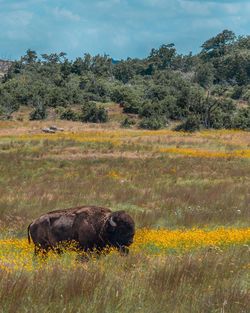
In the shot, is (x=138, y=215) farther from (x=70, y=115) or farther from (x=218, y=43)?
(x=218, y=43)

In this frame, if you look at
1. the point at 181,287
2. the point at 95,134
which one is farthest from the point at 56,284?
the point at 95,134

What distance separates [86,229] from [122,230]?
0.82m

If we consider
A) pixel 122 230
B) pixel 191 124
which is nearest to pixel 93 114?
pixel 191 124

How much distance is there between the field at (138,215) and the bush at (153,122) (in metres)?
11.1

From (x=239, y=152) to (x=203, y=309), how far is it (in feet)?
108

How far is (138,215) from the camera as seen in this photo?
49.1 feet

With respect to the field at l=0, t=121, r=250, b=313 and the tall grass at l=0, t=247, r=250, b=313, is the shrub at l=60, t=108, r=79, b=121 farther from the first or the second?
the tall grass at l=0, t=247, r=250, b=313

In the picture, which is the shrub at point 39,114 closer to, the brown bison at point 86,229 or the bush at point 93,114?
the bush at point 93,114

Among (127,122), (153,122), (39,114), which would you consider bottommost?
(127,122)

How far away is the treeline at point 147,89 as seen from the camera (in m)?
63.6

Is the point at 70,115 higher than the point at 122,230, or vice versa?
the point at 122,230

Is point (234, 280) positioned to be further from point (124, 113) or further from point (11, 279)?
point (124, 113)

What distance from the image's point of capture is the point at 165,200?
18.4 metres

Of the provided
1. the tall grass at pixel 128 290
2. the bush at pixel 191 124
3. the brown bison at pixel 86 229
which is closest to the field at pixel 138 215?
the tall grass at pixel 128 290
